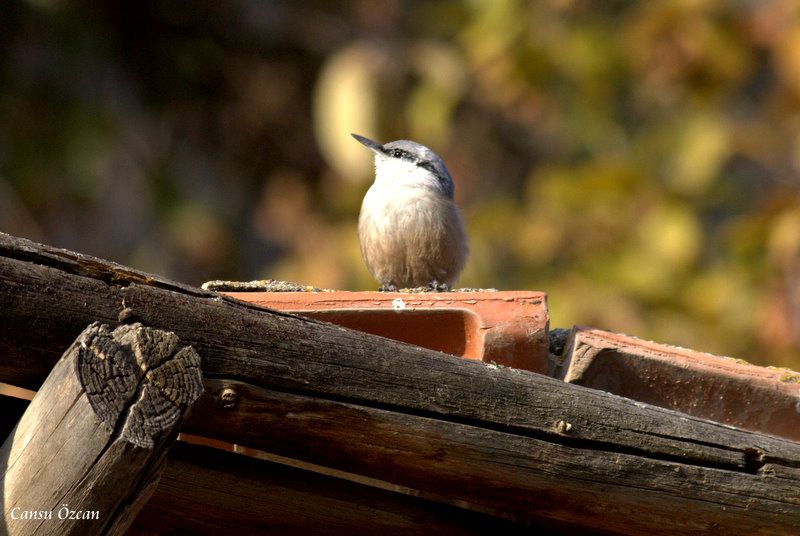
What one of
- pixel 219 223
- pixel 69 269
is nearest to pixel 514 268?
pixel 219 223

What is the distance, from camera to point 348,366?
259 centimetres

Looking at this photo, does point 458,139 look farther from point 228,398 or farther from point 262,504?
point 228,398

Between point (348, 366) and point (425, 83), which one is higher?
point (425, 83)

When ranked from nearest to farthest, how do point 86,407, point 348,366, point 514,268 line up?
point 86,407, point 348,366, point 514,268

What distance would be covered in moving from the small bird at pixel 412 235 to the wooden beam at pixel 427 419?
208 cm

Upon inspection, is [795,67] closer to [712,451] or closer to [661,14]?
[661,14]

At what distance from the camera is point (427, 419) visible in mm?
2656

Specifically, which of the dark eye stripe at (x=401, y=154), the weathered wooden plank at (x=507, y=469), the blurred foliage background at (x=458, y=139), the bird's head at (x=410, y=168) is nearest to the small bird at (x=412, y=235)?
the bird's head at (x=410, y=168)

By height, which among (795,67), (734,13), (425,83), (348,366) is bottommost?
(348,366)

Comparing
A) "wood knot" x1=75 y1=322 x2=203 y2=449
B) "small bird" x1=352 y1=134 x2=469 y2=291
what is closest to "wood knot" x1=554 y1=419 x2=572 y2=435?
"wood knot" x1=75 y1=322 x2=203 y2=449

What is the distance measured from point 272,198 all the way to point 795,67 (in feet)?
18.3

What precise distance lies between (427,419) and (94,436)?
830 mm

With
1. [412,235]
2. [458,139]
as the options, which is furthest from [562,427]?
[458,139]

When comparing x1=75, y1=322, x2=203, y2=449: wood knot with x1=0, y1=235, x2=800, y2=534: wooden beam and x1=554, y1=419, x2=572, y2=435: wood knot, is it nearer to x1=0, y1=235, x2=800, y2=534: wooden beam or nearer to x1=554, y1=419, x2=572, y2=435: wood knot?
x1=0, y1=235, x2=800, y2=534: wooden beam
